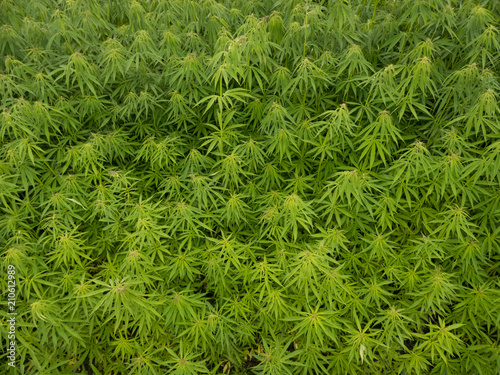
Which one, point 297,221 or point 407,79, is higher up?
point 407,79

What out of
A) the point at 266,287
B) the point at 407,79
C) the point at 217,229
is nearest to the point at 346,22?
the point at 407,79

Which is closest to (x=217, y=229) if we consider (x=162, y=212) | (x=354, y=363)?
(x=162, y=212)

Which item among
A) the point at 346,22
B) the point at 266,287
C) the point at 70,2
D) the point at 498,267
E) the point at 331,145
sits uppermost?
the point at 70,2

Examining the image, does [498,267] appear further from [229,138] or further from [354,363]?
[229,138]

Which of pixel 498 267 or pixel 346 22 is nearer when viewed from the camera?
pixel 498 267

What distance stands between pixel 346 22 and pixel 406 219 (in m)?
1.34

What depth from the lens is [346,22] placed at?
9.09 ft

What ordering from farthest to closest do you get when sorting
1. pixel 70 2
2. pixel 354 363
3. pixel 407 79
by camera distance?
pixel 70 2 < pixel 407 79 < pixel 354 363

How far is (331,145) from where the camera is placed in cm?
258

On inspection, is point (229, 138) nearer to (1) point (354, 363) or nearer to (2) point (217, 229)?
(2) point (217, 229)

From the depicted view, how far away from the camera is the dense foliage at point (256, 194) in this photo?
228 centimetres

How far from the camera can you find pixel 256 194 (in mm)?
2613

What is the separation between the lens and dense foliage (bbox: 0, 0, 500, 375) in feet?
7.47

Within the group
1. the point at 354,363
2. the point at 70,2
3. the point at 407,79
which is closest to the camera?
the point at 354,363
